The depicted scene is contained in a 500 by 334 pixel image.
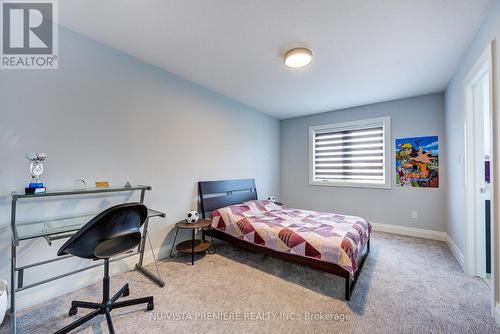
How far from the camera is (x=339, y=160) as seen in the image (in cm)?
445

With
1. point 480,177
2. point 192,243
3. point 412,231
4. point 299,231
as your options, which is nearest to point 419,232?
point 412,231

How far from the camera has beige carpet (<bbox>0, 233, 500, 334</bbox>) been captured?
1573mm

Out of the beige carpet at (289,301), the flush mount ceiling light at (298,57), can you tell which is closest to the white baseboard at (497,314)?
the beige carpet at (289,301)

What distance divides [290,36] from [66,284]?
325 cm

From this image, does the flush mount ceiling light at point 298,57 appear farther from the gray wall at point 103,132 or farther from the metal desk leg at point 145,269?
the metal desk leg at point 145,269

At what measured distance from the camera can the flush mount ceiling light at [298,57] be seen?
2.22m

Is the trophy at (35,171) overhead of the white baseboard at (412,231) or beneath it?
overhead

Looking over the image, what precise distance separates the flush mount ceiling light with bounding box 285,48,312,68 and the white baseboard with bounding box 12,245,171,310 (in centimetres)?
288

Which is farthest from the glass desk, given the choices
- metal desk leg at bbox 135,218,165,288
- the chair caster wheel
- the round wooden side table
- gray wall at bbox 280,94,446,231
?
gray wall at bbox 280,94,446,231

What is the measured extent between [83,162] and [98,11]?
4.52 feet

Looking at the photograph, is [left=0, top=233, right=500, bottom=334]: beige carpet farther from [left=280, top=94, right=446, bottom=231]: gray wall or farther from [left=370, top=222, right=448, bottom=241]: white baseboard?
[left=280, top=94, right=446, bottom=231]: gray wall

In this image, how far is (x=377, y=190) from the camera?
3953 millimetres

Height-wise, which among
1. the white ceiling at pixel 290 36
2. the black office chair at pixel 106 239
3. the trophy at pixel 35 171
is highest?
the white ceiling at pixel 290 36

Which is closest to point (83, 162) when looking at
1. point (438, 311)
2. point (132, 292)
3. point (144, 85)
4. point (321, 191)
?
point (144, 85)
